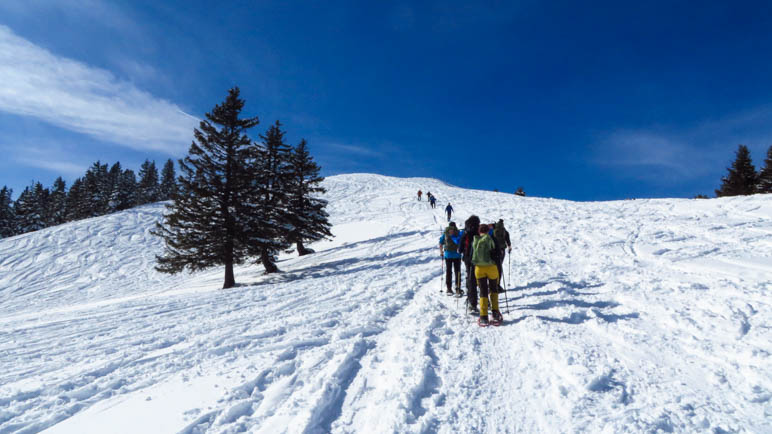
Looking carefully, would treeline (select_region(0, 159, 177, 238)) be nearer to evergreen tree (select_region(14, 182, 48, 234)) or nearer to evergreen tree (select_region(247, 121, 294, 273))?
evergreen tree (select_region(14, 182, 48, 234))

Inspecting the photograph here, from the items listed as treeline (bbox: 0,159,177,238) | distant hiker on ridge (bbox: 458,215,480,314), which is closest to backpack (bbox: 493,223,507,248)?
distant hiker on ridge (bbox: 458,215,480,314)

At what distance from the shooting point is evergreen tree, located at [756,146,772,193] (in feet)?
107

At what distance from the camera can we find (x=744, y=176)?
1405 inches

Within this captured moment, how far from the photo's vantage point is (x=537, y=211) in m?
24.7

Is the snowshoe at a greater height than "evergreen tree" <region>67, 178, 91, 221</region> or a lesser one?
lesser

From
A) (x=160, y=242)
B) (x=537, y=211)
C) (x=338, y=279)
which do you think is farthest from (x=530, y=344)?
(x=160, y=242)

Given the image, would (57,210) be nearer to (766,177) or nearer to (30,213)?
(30,213)

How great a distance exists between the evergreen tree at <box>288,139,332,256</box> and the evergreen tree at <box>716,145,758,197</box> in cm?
4644

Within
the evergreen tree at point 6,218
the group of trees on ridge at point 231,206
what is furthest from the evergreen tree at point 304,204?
the evergreen tree at point 6,218

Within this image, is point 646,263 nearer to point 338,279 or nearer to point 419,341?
point 419,341

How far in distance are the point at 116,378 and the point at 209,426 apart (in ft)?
7.68

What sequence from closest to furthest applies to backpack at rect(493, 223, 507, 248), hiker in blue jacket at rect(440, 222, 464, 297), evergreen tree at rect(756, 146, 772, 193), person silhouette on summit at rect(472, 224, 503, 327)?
person silhouette on summit at rect(472, 224, 503, 327) → hiker in blue jacket at rect(440, 222, 464, 297) → backpack at rect(493, 223, 507, 248) → evergreen tree at rect(756, 146, 772, 193)

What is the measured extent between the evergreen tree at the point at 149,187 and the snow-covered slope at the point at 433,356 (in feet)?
236

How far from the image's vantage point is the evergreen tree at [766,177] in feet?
107
